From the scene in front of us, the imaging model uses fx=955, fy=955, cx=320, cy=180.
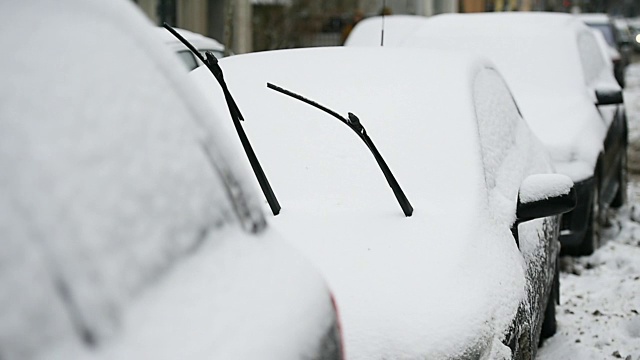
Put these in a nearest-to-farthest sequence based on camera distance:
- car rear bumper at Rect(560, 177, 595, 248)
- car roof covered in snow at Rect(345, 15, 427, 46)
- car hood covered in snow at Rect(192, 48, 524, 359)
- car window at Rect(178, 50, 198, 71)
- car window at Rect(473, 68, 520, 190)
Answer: car hood covered in snow at Rect(192, 48, 524, 359), car window at Rect(473, 68, 520, 190), car rear bumper at Rect(560, 177, 595, 248), car window at Rect(178, 50, 198, 71), car roof covered in snow at Rect(345, 15, 427, 46)

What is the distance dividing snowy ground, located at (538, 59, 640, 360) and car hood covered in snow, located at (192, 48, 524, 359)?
4.74 ft

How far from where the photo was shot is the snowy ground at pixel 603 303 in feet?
15.2

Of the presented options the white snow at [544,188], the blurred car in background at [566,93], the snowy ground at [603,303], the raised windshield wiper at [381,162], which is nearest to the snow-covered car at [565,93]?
the blurred car in background at [566,93]

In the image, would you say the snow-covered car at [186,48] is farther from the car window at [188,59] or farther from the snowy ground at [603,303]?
the snowy ground at [603,303]

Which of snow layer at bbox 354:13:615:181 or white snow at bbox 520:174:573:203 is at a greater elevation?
white snow at bbox 520:174:573:203

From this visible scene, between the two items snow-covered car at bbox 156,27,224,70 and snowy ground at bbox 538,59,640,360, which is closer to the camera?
snowy ground at bbox 538,59,640,360

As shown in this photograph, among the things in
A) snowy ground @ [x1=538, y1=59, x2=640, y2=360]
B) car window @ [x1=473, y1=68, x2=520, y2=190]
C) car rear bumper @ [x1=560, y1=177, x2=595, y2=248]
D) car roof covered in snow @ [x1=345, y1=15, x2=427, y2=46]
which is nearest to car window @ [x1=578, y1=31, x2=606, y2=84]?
snowy ground @ [x1=538, y1=59, x2=640, y2=360]

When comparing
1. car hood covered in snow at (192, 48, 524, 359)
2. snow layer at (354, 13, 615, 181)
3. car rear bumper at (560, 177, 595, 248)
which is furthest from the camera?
snow layer at (354, 13, 615, 181)

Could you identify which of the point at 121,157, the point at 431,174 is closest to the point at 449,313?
the point at 431,174

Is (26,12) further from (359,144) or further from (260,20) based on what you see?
(260,20)

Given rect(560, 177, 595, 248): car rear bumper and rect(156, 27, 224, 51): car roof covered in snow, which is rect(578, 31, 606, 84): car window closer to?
rect(560, 177, 595, 248): car rear bumper

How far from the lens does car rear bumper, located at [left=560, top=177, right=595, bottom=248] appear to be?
18.9 ft

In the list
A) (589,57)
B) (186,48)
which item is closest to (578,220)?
(589,57)

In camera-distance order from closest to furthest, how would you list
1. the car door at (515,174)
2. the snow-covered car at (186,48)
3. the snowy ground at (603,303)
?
1. the car door at (515,174)
2. the snowy ground at (603,303)
3. the snow-covered car at (186,48)
